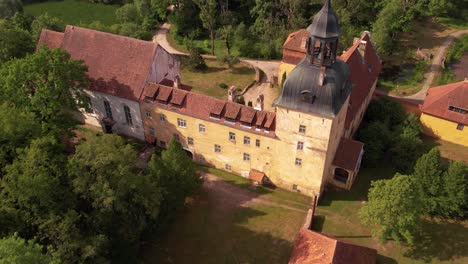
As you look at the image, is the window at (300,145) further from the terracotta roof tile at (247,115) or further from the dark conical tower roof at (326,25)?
the dark conical tower roof at (326,25)

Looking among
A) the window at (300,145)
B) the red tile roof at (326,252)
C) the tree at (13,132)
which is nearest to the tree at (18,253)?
the tree at (13,132)

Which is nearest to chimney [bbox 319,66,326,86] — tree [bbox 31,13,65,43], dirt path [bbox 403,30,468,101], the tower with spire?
the tower with spire

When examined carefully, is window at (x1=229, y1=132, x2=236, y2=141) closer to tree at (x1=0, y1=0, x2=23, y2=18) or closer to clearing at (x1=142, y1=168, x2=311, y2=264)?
clearing at (x1=142, y1=168, x2=311, y2=264)

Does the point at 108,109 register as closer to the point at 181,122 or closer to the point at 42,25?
the point at 181,122

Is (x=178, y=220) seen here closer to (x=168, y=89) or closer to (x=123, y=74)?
(x=168, y=89)

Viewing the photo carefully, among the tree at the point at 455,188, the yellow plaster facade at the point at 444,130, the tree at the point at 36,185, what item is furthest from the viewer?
the yellow plaster facade at the point at 444,130

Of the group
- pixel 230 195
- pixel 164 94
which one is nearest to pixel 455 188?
pixel 230 195
